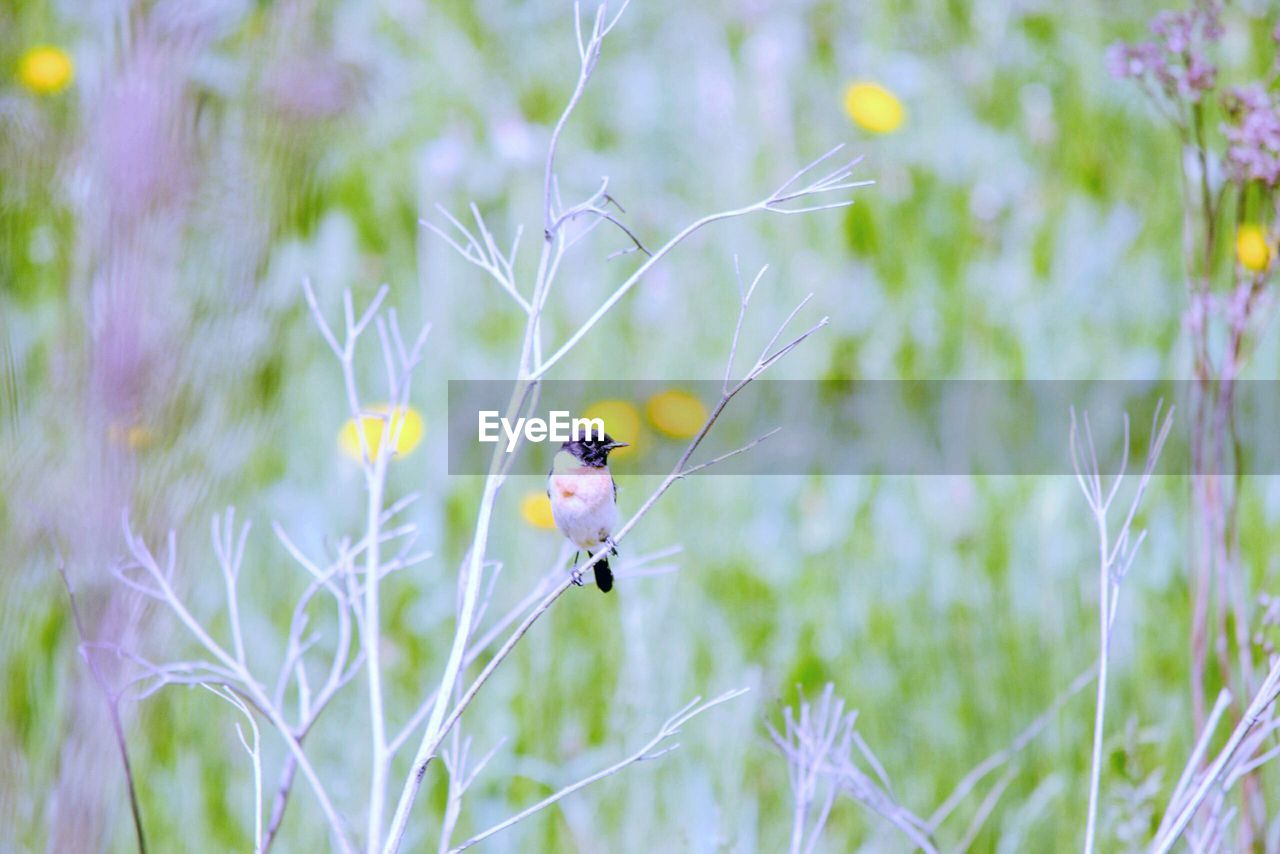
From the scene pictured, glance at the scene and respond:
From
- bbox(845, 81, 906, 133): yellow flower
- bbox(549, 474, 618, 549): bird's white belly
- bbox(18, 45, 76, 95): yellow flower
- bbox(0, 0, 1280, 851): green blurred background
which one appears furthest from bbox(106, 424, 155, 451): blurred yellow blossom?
bbox(845, 81, 906, 133): yellow flower

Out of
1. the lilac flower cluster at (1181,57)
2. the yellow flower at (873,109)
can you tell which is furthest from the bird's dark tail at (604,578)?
the yellow flower at (873,109)

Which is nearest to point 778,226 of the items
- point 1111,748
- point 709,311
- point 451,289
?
point 709,311

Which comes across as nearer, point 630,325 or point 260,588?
point 260,588

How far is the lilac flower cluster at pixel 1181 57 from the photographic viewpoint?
1.47 metres

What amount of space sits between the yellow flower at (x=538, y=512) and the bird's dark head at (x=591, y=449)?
29.5 inches

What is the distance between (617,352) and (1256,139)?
1277 millimetres

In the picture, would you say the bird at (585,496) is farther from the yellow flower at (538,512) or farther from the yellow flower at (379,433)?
the yellow flower at (379,433)

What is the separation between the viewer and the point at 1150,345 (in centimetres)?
253

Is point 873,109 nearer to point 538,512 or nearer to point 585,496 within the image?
point 538,512

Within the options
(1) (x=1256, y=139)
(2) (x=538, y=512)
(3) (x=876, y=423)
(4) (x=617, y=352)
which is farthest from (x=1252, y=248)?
(2) (x=538, y=512)

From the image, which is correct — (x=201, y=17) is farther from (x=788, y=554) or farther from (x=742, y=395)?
(x=742, y=395)

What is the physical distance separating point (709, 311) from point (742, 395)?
228 millimetres

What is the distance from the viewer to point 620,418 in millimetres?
2355

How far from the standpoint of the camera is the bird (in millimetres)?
1127
